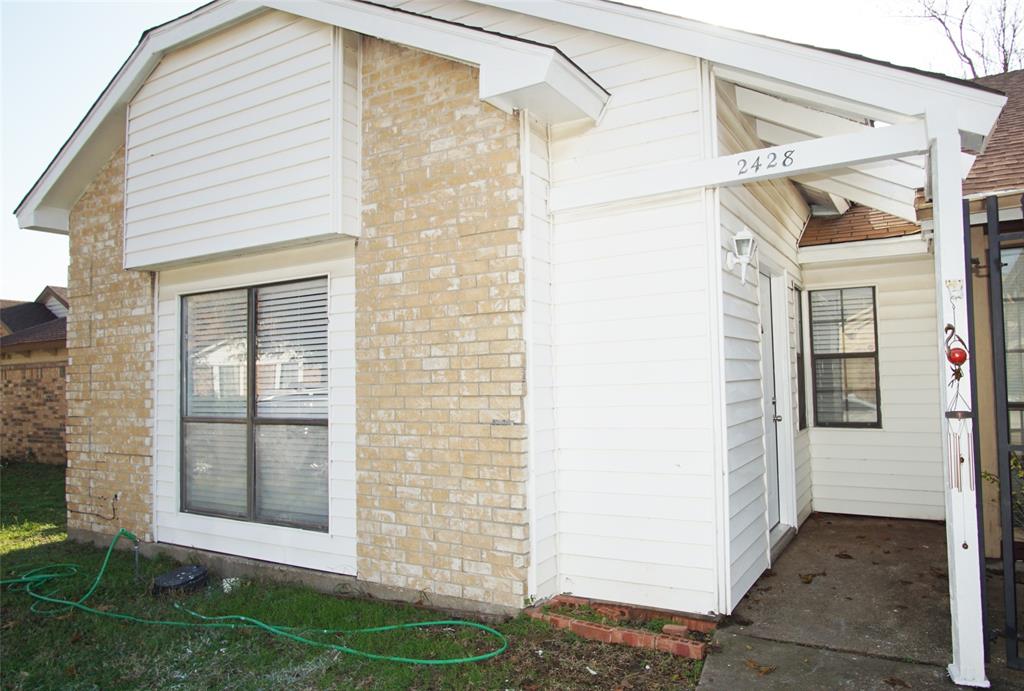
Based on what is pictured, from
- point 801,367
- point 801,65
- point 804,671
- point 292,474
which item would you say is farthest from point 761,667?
point 801,367

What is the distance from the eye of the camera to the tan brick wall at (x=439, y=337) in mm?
4617

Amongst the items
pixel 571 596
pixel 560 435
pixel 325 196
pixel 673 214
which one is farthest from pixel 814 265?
pixel 325 196

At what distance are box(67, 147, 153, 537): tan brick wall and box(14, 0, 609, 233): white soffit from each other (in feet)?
0.79

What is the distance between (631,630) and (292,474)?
318 centimetres

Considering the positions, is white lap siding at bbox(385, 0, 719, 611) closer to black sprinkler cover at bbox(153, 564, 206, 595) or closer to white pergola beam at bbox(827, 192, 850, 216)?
black sprinkler cover at bbox(153, 564, 206, 595)

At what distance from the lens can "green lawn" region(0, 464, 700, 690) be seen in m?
3.86

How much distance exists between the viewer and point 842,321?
7.55 meters

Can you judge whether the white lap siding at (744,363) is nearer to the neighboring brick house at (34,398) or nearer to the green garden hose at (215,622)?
the green garden hose at (215,622)

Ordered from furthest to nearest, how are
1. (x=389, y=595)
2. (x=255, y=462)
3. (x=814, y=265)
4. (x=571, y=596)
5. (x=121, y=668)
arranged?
(x=814, y=265), (x=255, y=462), (x=389, y=595), (x=571, y=596), (x=121, y=668)

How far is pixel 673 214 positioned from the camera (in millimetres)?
4516

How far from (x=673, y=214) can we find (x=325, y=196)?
→ 264 cm

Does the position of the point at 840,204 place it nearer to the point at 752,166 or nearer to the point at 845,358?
the point at 845,358

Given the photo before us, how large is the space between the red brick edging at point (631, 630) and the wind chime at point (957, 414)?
1.66m

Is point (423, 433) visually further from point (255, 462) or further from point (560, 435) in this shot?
point (255, 462)
